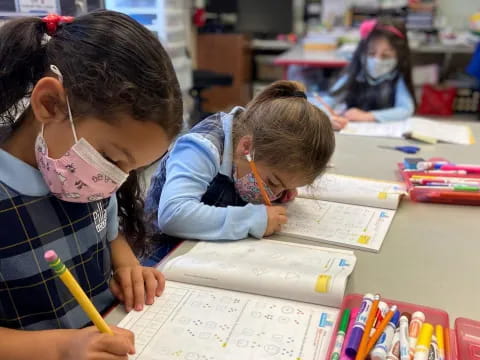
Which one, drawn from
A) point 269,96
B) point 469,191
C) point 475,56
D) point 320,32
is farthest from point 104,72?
point 320,32

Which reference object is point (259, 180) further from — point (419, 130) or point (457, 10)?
point (457, 10)

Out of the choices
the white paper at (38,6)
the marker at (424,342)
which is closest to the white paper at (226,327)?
the marker at (424,342)

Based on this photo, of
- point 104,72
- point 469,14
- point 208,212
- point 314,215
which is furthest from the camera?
point 469,14

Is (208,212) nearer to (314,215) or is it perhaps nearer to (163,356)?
(314,215)

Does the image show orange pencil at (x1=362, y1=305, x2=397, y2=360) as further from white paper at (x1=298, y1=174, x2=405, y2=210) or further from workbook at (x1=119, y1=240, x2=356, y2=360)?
white paper at (x1=298, y1=174, x2=405, y2=210)

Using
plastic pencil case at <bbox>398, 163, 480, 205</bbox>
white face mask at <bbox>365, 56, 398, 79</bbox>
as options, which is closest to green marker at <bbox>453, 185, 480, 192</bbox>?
plastic pencil case at <bbox>398, 163, 480, 205</bbox>

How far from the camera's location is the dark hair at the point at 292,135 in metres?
0.98

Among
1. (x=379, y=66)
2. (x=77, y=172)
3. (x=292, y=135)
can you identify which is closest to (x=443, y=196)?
(x=292, y=135)

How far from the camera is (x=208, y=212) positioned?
94 cm

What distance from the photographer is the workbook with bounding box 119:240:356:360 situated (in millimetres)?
636

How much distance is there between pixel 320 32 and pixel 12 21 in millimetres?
3485

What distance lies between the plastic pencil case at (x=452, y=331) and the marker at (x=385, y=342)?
0.14ft

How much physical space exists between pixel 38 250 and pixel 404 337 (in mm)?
470

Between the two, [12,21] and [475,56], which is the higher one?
[12,21]
